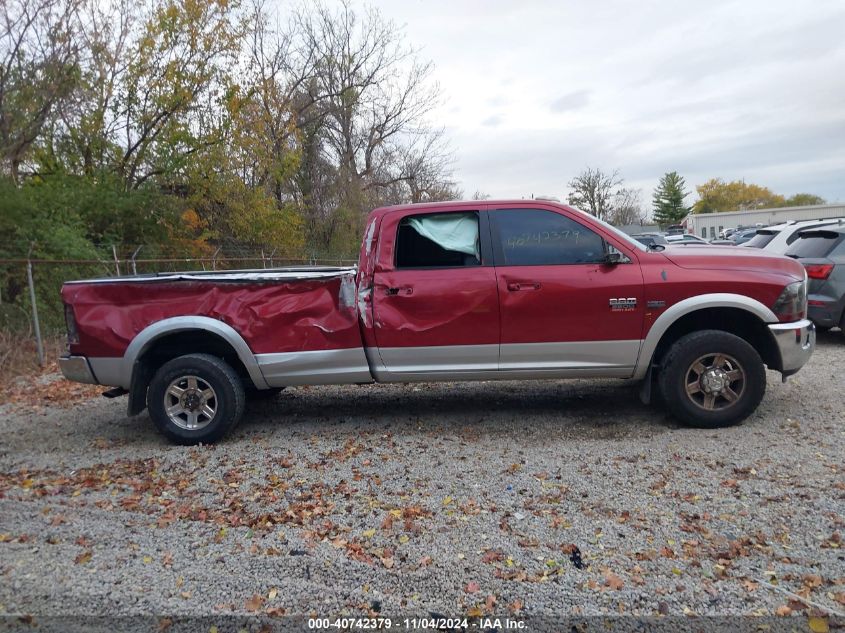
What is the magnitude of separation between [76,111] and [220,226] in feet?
23.2

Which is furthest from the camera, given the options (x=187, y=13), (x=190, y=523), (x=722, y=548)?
(x=187, y=13)

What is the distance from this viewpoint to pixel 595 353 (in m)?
5.59

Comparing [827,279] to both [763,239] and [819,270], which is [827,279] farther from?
[763,239]

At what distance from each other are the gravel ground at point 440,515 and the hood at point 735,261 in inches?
51.8

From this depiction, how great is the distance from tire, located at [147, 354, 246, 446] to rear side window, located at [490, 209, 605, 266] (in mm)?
2579

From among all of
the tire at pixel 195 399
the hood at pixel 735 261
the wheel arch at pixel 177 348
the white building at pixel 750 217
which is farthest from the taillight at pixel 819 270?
the white building at pixel 750 217

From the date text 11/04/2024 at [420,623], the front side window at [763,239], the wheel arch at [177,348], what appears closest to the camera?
the date text 11/04/2024 at [420,623]

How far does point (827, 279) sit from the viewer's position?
907 cm

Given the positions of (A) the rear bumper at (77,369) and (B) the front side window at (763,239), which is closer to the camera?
(A) the rear bumper at (77,369)

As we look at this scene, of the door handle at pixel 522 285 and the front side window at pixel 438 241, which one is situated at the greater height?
the front side window at pixel 438 241

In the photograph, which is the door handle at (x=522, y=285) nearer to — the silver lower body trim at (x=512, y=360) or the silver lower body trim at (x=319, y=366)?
the silver lower body trim at (x=512, y=360)

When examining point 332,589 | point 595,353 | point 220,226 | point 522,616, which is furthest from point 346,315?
point 220,226

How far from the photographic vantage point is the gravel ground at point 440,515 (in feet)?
10.7

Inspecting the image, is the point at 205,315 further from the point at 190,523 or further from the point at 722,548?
the point at 722,548
